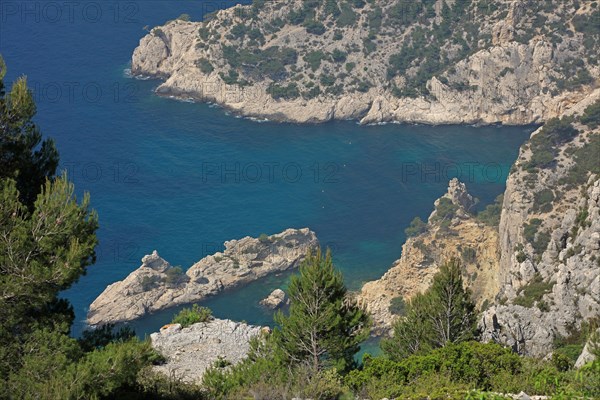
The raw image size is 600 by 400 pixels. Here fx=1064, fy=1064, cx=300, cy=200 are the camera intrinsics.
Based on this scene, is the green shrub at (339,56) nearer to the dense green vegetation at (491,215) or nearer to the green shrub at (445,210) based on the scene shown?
the green shrub at (445,210)

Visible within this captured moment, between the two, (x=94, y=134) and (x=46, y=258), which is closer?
(x=46, y=258)

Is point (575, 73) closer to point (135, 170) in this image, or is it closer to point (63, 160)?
point (135, 170)

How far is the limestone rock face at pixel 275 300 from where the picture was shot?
84.0 meters

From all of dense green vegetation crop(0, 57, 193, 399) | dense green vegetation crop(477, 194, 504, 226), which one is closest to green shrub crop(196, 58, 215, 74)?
dense green vegetation crop(477, 194, 504, 226)

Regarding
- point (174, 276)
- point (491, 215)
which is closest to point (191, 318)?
point (174, 276)

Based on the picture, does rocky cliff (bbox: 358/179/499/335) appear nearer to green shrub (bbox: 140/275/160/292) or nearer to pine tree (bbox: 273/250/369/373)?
green shrub (bbox: 140/275/160/292)

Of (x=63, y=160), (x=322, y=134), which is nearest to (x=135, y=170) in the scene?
(x=63, y=160)

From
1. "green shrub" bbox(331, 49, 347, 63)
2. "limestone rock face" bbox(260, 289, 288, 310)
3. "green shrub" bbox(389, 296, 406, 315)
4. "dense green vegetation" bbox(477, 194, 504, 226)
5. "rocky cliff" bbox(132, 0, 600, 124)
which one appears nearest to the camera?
"green shrub" bbox(389, 296, 406, 315)

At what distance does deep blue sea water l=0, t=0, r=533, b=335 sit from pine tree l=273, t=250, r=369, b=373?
4446 cm

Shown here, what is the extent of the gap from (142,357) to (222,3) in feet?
371

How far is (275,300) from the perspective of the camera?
84.1 metres

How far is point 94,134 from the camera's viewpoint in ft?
368

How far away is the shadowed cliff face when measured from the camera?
48.1m

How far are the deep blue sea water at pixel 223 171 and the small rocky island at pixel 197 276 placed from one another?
1125 millimetres
